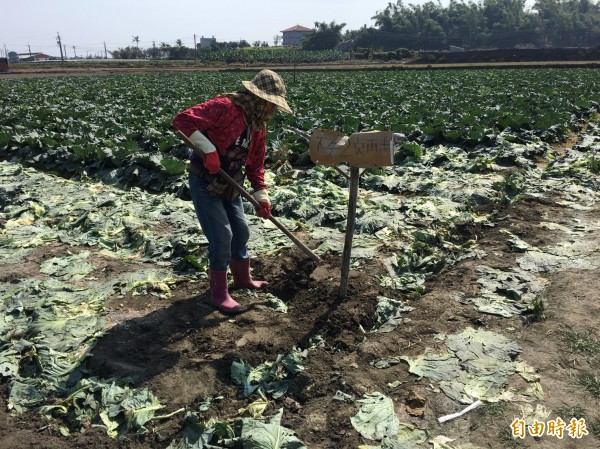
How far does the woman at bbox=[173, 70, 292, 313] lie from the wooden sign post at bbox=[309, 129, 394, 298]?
372 millimetres

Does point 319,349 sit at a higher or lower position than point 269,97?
lower

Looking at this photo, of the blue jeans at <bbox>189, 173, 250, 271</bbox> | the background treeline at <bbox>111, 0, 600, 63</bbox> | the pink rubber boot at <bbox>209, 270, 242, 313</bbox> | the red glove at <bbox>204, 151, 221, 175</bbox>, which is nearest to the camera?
the red glove at <bbox>204, 151, 221, 175</bbox>

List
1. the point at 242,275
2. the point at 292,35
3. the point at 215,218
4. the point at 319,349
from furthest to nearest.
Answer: the point at 292,35 < the point at 242,275 < the point at 215,218 < the point at 319,349

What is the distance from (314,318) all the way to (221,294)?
0.82 meters

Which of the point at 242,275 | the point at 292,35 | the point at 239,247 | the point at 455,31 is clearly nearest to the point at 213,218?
the point at 239,247

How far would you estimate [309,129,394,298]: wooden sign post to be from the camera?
372 cm

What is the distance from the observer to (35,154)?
36.2ft

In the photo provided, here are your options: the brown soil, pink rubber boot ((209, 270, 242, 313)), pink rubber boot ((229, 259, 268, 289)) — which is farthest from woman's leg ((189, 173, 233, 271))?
the brown soil

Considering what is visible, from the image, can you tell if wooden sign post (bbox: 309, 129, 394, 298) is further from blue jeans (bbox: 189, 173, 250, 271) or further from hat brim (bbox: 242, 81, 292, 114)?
blue jeans (bbox: 189, 173, 250, 271)

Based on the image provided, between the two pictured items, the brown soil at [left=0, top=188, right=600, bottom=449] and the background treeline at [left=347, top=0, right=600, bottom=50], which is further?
the background treeline at [left=347, top=0, right=600, bottom=50]

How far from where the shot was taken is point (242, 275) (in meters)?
4.71

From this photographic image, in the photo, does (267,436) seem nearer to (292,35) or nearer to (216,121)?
(216,121)

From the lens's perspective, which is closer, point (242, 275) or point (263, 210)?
point (263, 210)

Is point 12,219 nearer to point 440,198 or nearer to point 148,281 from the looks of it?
point 148,281
